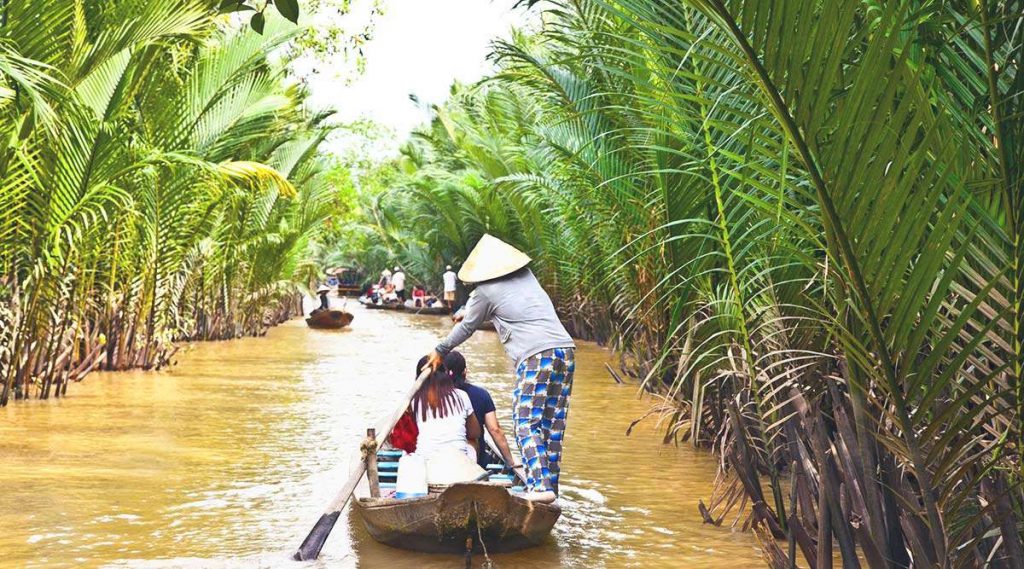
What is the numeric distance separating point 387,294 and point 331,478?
3275cm

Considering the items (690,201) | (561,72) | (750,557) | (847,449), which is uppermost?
(561,72)

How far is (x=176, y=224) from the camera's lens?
1427 centimetres

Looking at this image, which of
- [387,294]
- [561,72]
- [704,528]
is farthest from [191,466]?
[387,294]

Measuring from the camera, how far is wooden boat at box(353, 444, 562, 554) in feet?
18.6

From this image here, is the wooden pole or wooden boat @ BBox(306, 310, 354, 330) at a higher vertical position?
wooden boat @ BBox(306, 310, 354, 330)

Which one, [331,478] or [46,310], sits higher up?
[46,310]

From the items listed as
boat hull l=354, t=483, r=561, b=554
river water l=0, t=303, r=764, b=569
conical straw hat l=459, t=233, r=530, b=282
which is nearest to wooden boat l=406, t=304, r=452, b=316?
river water l=0, t=303, r=764, b=569

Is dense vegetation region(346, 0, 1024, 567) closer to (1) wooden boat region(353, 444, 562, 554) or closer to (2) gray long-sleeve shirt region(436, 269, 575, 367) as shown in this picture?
(2) gray long-sleeve shirt region(436, 269, 575, 367)

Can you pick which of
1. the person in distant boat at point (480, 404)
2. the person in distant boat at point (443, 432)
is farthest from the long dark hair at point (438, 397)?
the person in distant boat at point (480, 404)

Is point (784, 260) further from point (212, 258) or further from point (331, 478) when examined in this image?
point (212, 258)

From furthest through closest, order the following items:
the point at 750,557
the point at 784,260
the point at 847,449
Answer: the point at 750,557, the point at 784,260, the point at 847,449

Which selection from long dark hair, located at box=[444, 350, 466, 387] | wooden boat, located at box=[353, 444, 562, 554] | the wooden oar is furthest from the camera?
long dark hair, located at box=[444, 350, 466, 387]

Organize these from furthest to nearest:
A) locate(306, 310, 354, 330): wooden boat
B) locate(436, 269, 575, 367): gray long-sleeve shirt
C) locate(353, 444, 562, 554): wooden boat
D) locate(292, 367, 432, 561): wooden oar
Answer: locate(306, 310, 354, 330): wooden boat < locate(436, 269, 575, 367): gray long-sleeve shirt < locate(292, 367, 432, 561): wooden oar < locate(353, 444, 562, 554): wooden boat

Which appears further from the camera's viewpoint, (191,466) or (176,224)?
(176,224)
